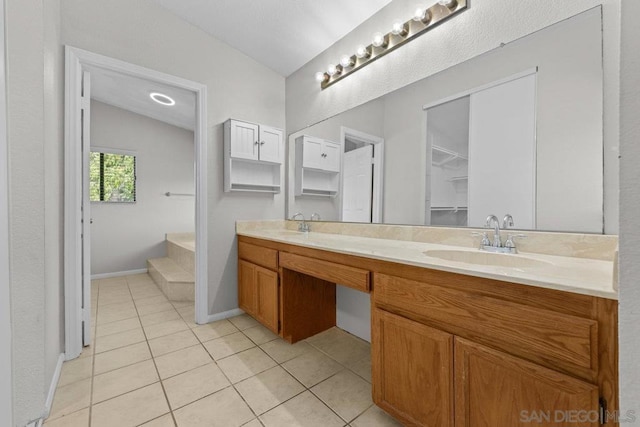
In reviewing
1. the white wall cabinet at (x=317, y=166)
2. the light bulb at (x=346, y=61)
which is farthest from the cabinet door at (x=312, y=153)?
the light bulb at (x=346, y=61)

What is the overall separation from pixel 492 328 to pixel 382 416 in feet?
2.54

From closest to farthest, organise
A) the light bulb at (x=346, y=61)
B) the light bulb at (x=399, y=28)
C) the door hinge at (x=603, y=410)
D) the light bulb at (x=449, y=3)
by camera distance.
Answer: the door hinge at (x=603, y=410)
the light bulb at (x=449, y=3)
the light bulb at (x=399, y=28)
the light bulb at (x=346, y=61)

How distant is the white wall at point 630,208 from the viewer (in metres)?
0.49

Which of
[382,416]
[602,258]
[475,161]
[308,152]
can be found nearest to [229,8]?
[308,152]

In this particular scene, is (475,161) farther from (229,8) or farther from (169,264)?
(169,264)

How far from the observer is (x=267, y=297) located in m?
2.00

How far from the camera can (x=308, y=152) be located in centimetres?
249

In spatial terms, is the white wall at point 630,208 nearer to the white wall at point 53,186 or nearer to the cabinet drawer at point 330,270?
the cabinet drawer at point 330,270

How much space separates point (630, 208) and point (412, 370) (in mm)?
882

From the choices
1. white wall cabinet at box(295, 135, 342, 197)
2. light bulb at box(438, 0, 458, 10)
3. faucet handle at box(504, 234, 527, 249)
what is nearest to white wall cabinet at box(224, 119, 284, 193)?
white wall cabinet at box(295, 135, 342, 197)

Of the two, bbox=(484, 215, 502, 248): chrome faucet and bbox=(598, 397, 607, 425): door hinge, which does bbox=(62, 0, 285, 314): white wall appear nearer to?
bbox=(484, 215, 502, 248): chrome faucet

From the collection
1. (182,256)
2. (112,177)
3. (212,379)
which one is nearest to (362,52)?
(212,379)

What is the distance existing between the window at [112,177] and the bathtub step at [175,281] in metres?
1.28

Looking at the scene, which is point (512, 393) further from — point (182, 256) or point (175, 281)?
point (182, 256)
